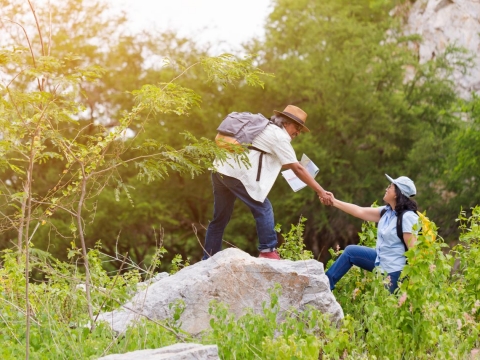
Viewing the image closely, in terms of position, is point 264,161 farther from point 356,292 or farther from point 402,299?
point 402,299

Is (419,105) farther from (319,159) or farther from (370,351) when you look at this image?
(370,351)

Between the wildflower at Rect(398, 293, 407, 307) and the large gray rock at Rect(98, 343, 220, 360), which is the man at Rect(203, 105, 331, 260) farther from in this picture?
the large gray rock at Rect(98, 343, 220, 360)

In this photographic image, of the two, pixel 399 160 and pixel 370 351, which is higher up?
pixel 370 351

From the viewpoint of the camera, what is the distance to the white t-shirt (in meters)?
7.08

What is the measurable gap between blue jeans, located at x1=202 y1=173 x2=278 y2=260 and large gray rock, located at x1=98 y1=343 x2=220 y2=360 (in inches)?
100

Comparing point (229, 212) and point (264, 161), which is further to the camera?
point (229, 212)

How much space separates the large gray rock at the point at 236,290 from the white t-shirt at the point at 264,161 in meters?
0.82

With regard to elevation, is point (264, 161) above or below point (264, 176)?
above

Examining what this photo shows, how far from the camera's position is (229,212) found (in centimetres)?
746

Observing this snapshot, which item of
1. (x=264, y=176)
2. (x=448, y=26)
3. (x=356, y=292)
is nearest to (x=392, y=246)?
(x=356, y=292)

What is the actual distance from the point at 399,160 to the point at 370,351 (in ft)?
66.1

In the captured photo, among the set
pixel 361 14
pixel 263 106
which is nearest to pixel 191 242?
pixel 263 106

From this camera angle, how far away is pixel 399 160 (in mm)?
25266

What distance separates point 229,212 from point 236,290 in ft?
4.03
